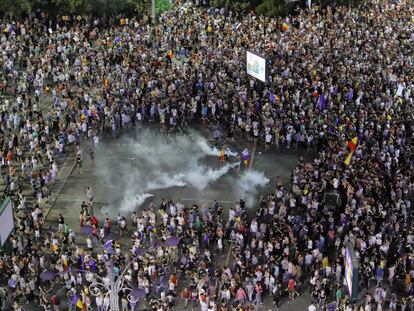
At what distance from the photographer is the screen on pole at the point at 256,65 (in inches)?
1903

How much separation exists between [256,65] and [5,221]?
22050mm

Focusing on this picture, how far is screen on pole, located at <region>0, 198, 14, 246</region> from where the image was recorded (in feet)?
103

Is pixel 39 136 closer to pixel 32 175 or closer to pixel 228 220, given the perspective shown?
pixel 32 175

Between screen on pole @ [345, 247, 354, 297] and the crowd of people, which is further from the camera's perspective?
the crowd of people

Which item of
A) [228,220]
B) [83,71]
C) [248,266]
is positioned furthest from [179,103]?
[248,266]

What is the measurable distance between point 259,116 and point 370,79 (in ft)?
28.0

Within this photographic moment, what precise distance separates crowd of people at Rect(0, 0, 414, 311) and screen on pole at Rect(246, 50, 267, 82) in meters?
0.90

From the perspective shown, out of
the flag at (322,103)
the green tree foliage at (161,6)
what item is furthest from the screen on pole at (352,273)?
the green tree foliage at (161,6)

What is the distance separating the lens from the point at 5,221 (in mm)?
31703

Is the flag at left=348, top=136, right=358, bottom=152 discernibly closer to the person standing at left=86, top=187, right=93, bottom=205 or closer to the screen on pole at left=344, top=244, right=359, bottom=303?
the screen on pole at left=344, top=244, right=359, bottom=303

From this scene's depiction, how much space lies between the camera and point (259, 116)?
45.4 metres

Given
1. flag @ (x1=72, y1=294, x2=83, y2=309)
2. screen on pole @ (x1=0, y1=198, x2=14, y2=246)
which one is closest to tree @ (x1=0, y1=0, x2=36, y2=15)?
screen on pole @ (x1=0, y1=198, x2=14, y2=246)

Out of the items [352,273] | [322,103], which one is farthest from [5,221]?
[322,103]

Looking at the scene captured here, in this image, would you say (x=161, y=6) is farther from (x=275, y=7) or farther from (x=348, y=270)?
(x=348, y=270)
